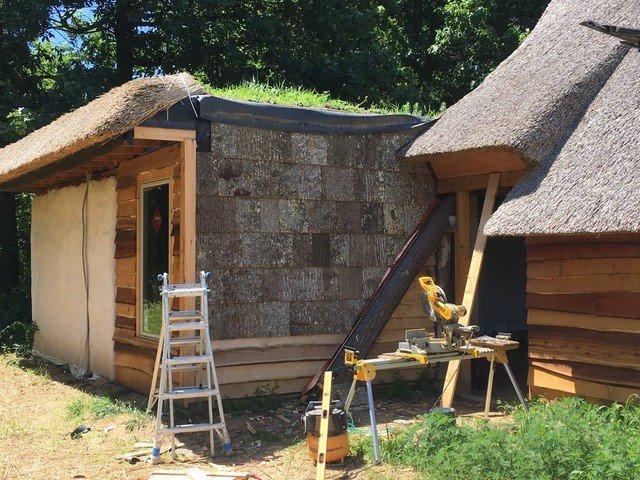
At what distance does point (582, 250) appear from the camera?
6.88m

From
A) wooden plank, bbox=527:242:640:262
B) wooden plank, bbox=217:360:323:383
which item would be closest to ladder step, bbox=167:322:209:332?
wooden plank, bbox=217:360:323:383

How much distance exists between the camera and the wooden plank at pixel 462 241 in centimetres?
870

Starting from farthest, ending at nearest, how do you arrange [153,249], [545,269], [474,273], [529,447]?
[153,249] → [474,273] → [545,269] → [529,447]

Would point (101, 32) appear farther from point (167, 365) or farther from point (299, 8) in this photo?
→ point (167, 365)

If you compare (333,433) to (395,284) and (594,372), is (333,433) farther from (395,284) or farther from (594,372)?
(395,284)

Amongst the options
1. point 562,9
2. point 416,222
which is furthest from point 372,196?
point 562,9

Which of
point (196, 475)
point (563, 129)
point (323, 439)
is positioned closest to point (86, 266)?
point (196, 475)

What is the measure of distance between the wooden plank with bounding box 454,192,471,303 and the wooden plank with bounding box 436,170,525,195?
0.13m

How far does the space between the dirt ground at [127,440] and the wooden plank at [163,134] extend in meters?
2.67

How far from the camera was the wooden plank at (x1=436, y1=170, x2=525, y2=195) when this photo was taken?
7.79m

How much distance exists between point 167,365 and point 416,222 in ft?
11.9

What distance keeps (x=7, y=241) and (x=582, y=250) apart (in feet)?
39.2

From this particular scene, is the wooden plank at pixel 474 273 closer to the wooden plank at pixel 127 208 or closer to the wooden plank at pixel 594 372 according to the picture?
the wooden plank at pixel 594 372

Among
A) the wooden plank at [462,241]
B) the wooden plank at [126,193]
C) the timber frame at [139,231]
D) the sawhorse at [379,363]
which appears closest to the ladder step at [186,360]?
the timber frame at [139,231]
